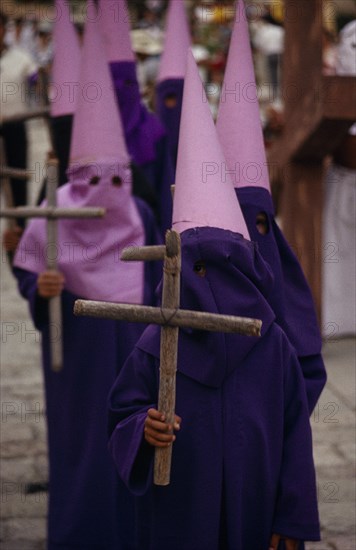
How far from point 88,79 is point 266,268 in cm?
177

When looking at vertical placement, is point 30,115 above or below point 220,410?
above

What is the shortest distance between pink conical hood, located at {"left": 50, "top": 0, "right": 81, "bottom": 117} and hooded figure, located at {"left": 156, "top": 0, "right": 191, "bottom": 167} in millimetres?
804

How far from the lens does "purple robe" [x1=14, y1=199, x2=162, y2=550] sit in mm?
4285

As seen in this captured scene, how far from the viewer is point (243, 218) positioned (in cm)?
310

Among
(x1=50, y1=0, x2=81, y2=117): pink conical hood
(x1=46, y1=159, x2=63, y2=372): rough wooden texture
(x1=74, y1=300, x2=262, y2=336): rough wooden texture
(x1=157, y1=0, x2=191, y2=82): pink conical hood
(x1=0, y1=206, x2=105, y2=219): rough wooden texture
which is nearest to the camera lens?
(x1=74, y1=300, x2=262, y2=336): rough wooden texture

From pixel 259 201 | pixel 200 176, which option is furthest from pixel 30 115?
pixel 200 176

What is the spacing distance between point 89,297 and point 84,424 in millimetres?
514

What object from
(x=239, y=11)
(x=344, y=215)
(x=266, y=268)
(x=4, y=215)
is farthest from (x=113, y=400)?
(x=344, y=215)

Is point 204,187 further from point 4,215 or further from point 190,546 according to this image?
point 4,215

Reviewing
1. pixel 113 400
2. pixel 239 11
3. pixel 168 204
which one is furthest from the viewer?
pixel 168 204

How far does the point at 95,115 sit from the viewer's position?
4328mm

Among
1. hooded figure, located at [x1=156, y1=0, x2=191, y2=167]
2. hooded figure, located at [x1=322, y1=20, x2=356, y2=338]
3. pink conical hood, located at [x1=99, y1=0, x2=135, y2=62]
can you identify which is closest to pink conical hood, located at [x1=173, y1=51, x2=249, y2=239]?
pink conical hood, located at [x1=99, y1=0, x2=135, y2=62]

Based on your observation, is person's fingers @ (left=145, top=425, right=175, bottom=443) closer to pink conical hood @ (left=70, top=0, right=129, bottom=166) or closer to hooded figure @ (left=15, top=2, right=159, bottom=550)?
hooded figure @ (left=15, top=2, right=159, bottom=550)

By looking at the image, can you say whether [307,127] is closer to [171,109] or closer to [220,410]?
[171,109]
